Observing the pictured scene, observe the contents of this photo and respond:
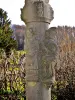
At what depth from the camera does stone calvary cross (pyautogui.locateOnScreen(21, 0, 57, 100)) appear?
3076 millimetres

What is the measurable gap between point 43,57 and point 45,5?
598 millimetres

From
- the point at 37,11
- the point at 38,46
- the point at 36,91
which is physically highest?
the point at 37,11

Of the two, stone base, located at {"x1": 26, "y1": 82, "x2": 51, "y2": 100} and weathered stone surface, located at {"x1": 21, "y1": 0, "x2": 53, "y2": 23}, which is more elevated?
weathered stone surface, located at {"x1": 21, "y1": 0, "x2": 53, "y2": 23}

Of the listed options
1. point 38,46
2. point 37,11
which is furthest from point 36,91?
point 37,11

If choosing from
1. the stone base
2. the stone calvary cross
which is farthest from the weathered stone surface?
the stone base

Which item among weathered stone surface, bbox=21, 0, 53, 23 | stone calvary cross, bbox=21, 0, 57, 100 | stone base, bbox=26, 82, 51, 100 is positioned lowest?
stone base, bbox=26, 82, 51, 100

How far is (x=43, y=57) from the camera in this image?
3088mm

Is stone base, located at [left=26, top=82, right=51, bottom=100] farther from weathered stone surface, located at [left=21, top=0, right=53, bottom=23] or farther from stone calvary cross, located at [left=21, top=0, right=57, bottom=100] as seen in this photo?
weathered stone surface, located at [left=21, top=0, right=53, bottom=23]

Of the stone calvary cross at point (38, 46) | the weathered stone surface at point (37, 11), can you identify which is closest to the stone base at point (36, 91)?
the stone calvary cross at point (38, 46)

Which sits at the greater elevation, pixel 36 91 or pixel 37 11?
pixel 37 11

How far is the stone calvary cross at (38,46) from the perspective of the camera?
308 centimetres

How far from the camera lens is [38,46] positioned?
3.09m

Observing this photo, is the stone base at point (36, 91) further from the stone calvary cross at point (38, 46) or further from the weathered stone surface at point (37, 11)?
the weathered stone surface at point (37, 11)

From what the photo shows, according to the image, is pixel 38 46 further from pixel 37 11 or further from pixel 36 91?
pixel 36 91
